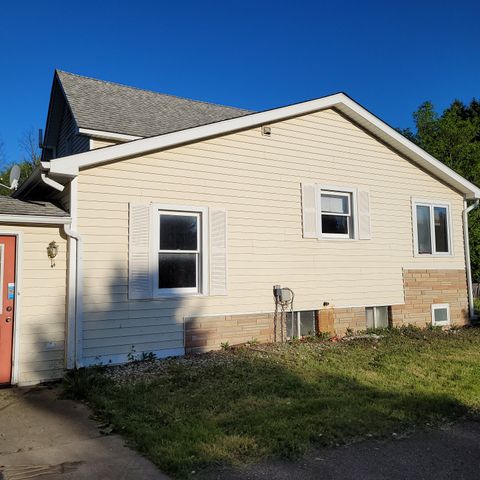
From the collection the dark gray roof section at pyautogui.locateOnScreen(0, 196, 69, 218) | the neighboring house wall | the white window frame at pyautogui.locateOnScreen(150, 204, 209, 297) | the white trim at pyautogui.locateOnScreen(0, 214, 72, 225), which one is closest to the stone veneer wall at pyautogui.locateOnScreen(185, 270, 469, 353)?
the white window frame at pyautogui.locateOnScreen(150, 204, 209, 297)

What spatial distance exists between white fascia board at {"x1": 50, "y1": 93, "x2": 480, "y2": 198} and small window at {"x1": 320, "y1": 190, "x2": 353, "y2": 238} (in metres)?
1.83

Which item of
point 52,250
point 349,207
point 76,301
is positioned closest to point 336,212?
point 349,207

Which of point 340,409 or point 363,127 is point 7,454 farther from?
point 363,127

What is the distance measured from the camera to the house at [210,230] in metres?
7.16

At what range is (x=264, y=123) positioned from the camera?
9539mm

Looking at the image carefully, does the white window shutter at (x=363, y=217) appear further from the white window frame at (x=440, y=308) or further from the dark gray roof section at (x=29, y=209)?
the dark gray roof section at (x=29, y=209)

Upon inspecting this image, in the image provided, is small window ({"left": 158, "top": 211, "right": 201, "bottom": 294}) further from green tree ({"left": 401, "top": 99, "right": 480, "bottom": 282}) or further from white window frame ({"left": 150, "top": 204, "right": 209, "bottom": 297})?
green tree ({"left": 401, "top": 99, "right": 480, "bottom": 282})

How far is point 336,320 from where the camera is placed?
1009 cm

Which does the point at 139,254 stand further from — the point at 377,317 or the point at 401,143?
the point at 401,143

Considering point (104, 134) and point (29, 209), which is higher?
point (104, 134)

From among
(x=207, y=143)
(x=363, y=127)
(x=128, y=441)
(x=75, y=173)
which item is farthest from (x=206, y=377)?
(x=363, y=127)

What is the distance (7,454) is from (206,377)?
9.44ft

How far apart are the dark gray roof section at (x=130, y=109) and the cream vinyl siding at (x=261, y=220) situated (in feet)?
4.91

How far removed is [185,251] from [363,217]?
4.44 meters
